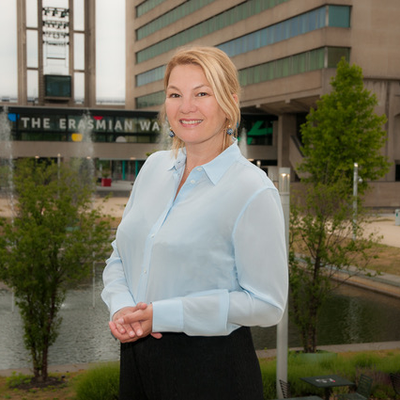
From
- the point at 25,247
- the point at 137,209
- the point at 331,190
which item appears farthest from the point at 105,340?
the point at 137,209

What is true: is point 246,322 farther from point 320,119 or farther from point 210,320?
point 320,119

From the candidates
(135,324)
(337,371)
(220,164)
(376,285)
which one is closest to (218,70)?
(220,164)

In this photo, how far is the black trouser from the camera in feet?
7.24

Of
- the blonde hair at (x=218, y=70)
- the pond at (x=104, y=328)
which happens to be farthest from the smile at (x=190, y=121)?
the pond at (x=104, y=328)

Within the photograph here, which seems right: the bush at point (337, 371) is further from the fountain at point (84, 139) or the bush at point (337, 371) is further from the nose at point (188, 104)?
the fountain at point (84, 139)

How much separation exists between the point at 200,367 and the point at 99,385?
8035 mm

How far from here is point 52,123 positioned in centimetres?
5841

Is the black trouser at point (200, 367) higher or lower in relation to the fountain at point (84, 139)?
lower

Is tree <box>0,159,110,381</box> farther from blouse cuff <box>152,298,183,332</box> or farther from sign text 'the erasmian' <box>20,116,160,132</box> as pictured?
sign text 'the erasmian' <box>20,116,160,132</box>

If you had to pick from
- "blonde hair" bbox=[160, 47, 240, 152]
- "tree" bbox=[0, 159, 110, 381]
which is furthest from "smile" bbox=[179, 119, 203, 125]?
"tree" bbox=[0, 159, 110, 381]

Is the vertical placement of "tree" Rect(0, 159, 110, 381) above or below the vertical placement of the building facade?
Answer: below

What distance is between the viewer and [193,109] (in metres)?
2.34

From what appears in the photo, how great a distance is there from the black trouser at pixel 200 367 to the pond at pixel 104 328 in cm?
1186

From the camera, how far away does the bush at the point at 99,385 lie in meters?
9.61
